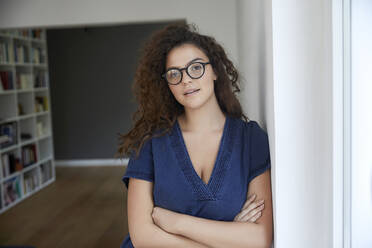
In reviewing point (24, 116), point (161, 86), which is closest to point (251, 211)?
point (161, 86)

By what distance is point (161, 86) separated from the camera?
5.29 ft

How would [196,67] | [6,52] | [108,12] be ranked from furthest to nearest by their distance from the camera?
[6,52], [108,12], [196,67]

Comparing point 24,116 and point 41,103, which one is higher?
point 41,103

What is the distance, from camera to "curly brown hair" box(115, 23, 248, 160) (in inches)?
60.6

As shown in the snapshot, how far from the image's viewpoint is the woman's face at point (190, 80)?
1.45m

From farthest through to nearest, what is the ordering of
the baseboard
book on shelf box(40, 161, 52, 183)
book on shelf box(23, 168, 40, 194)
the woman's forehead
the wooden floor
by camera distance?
the baseboard < book on shelf box(40, 161, 52, 183) < book on shelf box(23, 168, 40, 194) < the wooden floor < the woman's forehead

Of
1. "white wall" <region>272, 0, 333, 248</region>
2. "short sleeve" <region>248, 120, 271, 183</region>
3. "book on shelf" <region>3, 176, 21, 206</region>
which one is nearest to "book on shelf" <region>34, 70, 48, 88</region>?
"book on shelf" <region>3, 176, 21, 206</region>

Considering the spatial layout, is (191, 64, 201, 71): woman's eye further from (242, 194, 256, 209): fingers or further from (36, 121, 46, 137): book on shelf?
(36, 121, 46, 137): book on shelf

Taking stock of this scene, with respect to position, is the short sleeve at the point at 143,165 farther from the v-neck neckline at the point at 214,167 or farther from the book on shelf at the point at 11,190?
the book on shelf at the point at 11,190

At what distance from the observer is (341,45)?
109 centimetres

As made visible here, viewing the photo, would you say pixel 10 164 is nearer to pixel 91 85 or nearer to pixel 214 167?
pixel 91 85

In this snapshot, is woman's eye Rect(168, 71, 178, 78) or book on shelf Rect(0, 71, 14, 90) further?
book on shelf Rect(0, 71, 14, 90)

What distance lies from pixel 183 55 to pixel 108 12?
2882mm

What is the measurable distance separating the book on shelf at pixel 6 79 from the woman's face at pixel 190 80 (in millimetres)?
4248
